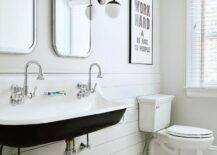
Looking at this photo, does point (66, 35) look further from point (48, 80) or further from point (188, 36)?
point (188, 36)

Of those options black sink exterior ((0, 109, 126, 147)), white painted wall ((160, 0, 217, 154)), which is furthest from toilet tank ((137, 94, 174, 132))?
black sink exterior ((0, 109, 126, 147))

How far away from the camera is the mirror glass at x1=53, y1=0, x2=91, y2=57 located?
1.77m

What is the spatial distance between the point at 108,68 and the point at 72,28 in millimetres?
510

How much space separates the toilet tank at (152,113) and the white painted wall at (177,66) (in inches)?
13.4

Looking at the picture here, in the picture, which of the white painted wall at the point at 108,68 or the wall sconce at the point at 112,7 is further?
the wall sconce at the point at 112,7

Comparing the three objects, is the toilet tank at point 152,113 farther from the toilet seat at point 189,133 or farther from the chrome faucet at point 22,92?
the chrome faucet at point 22,92

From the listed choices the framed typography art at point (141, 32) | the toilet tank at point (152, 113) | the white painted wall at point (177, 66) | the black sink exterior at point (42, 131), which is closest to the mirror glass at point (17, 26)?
the black sink exterior at point (42, 131)

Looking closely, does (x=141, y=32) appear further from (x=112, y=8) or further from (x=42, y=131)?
(x=42, y=131)

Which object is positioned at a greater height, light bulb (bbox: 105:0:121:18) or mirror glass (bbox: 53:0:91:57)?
light bulb (bbox: 105:0:121:18)

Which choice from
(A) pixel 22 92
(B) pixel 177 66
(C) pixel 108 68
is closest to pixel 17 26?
(A) pixel 22 92

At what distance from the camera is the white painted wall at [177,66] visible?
9.42 feet

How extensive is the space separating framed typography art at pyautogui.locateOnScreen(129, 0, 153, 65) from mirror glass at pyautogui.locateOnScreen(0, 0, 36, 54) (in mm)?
1147

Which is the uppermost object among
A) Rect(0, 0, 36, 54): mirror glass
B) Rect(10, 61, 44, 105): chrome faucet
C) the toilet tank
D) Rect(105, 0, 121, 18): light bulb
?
Rect(105, 0, 121, 18): light bulb

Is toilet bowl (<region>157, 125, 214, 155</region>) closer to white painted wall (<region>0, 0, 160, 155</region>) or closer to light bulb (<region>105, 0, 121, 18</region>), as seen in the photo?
white painted wall (<region>0, 0, 160, 155</region>)
